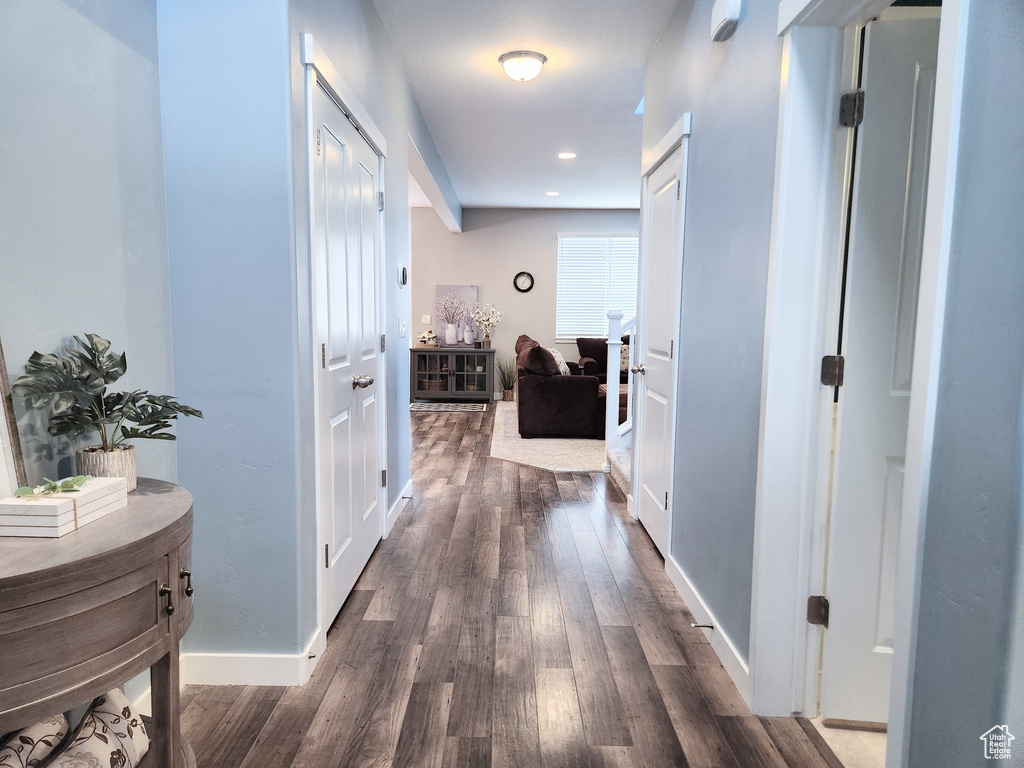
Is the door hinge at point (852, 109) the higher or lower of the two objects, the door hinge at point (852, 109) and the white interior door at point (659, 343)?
the higher

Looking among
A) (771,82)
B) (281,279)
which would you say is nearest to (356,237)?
(281,279)

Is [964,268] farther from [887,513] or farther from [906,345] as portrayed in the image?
[887,513]

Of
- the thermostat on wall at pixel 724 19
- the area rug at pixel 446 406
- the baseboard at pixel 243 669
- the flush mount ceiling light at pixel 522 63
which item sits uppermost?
the flush mount ceiling light at pixel 522 63

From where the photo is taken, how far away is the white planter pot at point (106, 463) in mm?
1317

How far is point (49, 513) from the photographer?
103cm

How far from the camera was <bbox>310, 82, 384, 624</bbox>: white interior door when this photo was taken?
213 centimetres

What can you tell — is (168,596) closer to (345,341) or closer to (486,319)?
(345,341)

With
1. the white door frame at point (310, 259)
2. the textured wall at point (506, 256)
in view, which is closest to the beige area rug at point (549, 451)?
the textured wall at point (506, 256)

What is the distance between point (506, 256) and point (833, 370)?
285 inches

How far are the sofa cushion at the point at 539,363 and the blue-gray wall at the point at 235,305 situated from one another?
4.27 metres

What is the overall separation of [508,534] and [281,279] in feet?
6.62

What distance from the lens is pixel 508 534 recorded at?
340 cm

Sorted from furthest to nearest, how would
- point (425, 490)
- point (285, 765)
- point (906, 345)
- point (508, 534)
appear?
point (425, 490)
point (508, 534)
point (906, 345)
point (285, 765)

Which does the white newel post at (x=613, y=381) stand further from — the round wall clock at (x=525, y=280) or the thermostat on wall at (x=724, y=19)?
the round wall clock at (x=525, y=280)
